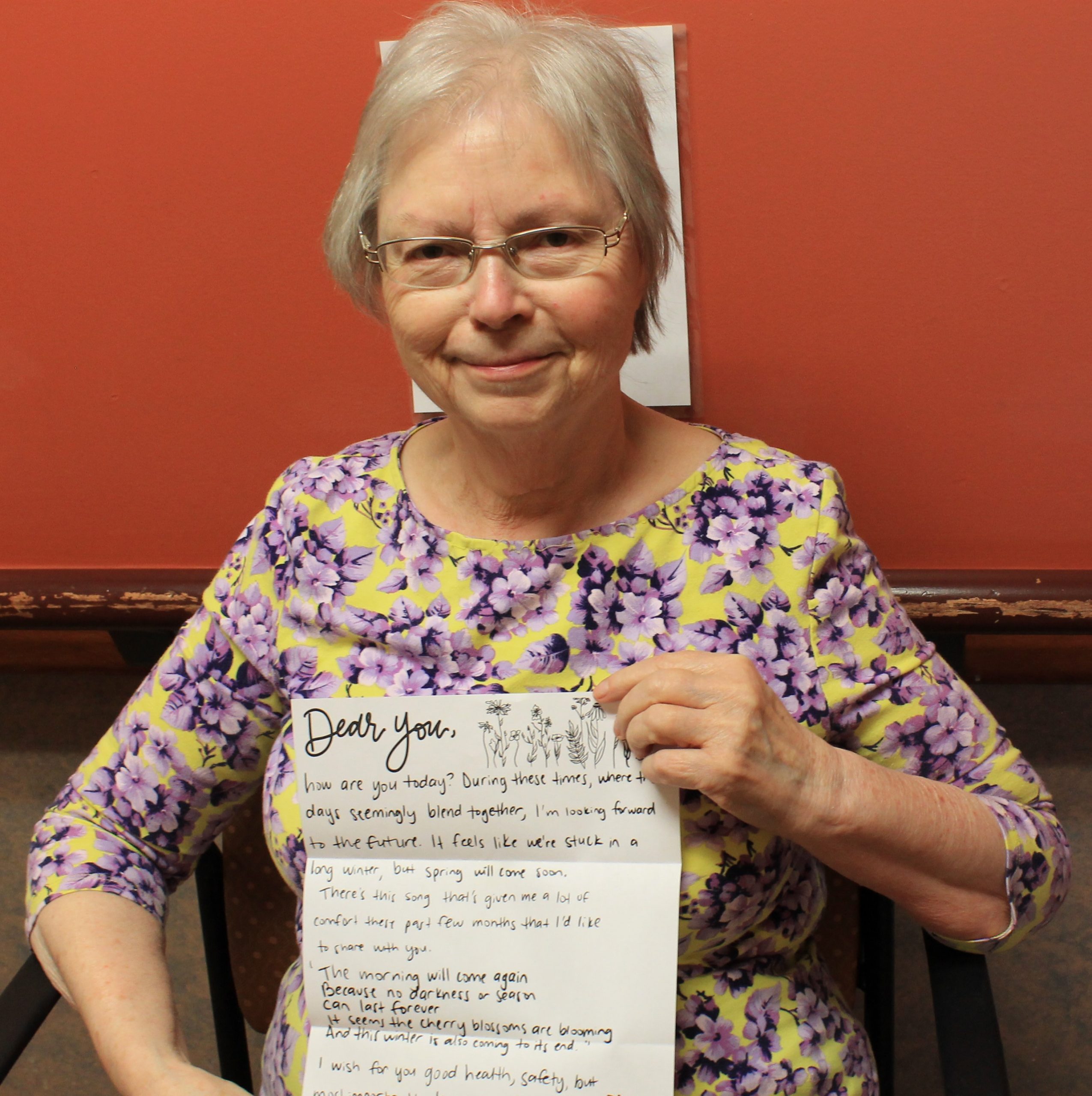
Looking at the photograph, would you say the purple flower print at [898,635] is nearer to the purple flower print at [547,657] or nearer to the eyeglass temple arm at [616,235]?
the purple flower print at [547,657]

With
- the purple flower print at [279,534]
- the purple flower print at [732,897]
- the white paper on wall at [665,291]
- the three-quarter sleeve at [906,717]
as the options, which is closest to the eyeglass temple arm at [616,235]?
the white paper on wall at [665,291]

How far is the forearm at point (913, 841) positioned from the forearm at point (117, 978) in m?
0.61

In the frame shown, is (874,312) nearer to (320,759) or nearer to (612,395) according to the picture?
(612,395)

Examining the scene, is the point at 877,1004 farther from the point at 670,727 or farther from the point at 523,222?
the point at 523,222

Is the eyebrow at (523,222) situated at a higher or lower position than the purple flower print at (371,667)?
higher

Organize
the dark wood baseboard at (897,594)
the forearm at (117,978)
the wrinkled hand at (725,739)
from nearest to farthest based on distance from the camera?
the wrinkled hand at (725,739), the forearm at (117,978), the dark wood baseboard at (897,594)

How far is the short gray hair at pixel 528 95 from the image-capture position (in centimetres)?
89

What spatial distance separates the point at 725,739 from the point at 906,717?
23 centimetres

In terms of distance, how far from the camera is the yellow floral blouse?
974 mm

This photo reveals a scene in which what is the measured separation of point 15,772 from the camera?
1652 mm

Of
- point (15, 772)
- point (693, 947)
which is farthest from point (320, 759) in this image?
point (15, 772)

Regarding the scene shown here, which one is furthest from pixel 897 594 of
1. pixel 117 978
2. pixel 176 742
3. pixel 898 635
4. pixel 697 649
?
pixel 117 978

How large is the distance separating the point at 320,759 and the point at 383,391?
1.80 ft

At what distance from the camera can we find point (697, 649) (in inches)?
38.3
